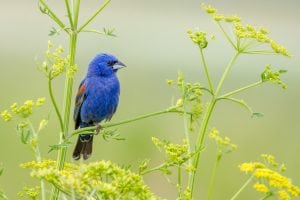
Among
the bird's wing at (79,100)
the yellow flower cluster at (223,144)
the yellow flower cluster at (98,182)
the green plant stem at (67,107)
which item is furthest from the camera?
the bird's wing at (79,100)

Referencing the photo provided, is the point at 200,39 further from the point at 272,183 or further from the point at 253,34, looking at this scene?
the point at 272,183

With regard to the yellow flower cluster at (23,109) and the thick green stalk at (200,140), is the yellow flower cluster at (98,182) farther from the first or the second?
the yellow flower cluster at (23,109)

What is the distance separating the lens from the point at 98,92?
6.02 meters

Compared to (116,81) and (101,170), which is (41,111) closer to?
(116,81)

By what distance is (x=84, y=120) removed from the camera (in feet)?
19.3

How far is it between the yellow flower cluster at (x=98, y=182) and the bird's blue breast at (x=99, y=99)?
2568mm

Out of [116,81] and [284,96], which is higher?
[116,81]

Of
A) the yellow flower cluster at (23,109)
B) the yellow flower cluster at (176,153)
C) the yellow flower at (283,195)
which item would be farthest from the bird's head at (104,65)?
the yellow flower at (283,195)

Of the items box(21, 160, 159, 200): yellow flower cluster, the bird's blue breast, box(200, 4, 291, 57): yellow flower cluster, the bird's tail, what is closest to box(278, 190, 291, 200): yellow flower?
box(21, 160, 159, 200): yellow flower cluster

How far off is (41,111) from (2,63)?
4.88 m

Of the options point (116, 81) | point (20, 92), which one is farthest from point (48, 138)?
point (116, 81)

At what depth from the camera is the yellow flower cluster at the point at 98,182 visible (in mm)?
3127

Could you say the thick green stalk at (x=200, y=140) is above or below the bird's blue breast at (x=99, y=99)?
above

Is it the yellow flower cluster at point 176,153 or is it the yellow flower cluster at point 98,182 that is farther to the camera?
the yellow flower cluster at point 176,153
